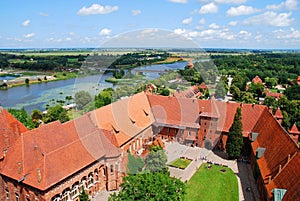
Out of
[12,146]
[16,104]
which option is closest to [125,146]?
[12,146]

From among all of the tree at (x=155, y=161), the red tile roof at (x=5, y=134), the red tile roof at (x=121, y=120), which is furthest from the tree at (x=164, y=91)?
the red tile roof at (x=5, y=134)

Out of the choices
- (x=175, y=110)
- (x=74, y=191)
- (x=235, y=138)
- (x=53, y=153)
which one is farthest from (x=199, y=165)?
(x=53, y=153)

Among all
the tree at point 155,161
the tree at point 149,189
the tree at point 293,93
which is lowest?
the tree at point 293,93

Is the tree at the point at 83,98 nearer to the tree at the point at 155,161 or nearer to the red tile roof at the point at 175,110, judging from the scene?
the red tile roof at the point at 175,110

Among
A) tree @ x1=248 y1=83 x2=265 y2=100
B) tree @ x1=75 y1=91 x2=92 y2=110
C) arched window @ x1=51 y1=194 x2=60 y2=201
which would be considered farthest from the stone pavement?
tree @ x1=248 y1=83 x2=265 y2=100

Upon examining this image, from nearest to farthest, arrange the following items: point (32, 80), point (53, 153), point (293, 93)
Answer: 1. point (53, 153)
2. point (293, 93)
3. point (32, 80)

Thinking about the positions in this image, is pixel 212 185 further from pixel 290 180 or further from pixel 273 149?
pixel 290 180
